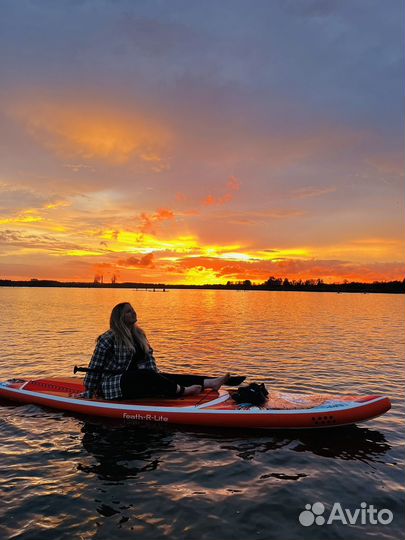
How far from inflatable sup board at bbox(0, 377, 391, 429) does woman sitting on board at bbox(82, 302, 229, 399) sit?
226 millimetres

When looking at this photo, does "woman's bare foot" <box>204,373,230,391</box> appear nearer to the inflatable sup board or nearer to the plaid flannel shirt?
the inflatable sup board


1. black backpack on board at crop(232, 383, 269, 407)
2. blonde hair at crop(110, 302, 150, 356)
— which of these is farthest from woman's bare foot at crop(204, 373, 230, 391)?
blonde hair at crop(110, 302, 150, 356)

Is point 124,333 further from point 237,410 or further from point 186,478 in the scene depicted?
point 186,478

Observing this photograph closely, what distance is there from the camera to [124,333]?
9.30 m

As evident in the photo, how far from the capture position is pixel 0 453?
7.91 meters

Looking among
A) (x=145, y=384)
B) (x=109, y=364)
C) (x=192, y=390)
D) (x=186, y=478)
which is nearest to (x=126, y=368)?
(x=109, y=364)

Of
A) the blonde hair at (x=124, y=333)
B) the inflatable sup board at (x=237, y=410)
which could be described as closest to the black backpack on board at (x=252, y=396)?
the inflatable sup board at (x=237, y=410)

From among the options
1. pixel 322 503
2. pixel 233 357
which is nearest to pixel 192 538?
pixel 322 503

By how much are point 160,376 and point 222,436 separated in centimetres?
191

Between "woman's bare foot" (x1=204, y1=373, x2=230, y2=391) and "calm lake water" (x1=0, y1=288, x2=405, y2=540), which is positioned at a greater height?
"woman's bare foot" (x1=204, y1=373, x2=230, y2=391)

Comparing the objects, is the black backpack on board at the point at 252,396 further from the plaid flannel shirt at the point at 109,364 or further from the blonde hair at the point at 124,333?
the blonde hair at the point at 124,333

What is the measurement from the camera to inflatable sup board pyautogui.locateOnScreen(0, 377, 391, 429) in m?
8.81

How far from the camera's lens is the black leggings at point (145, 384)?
371 inches

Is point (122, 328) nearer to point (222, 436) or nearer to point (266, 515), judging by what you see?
point (222, 436)
